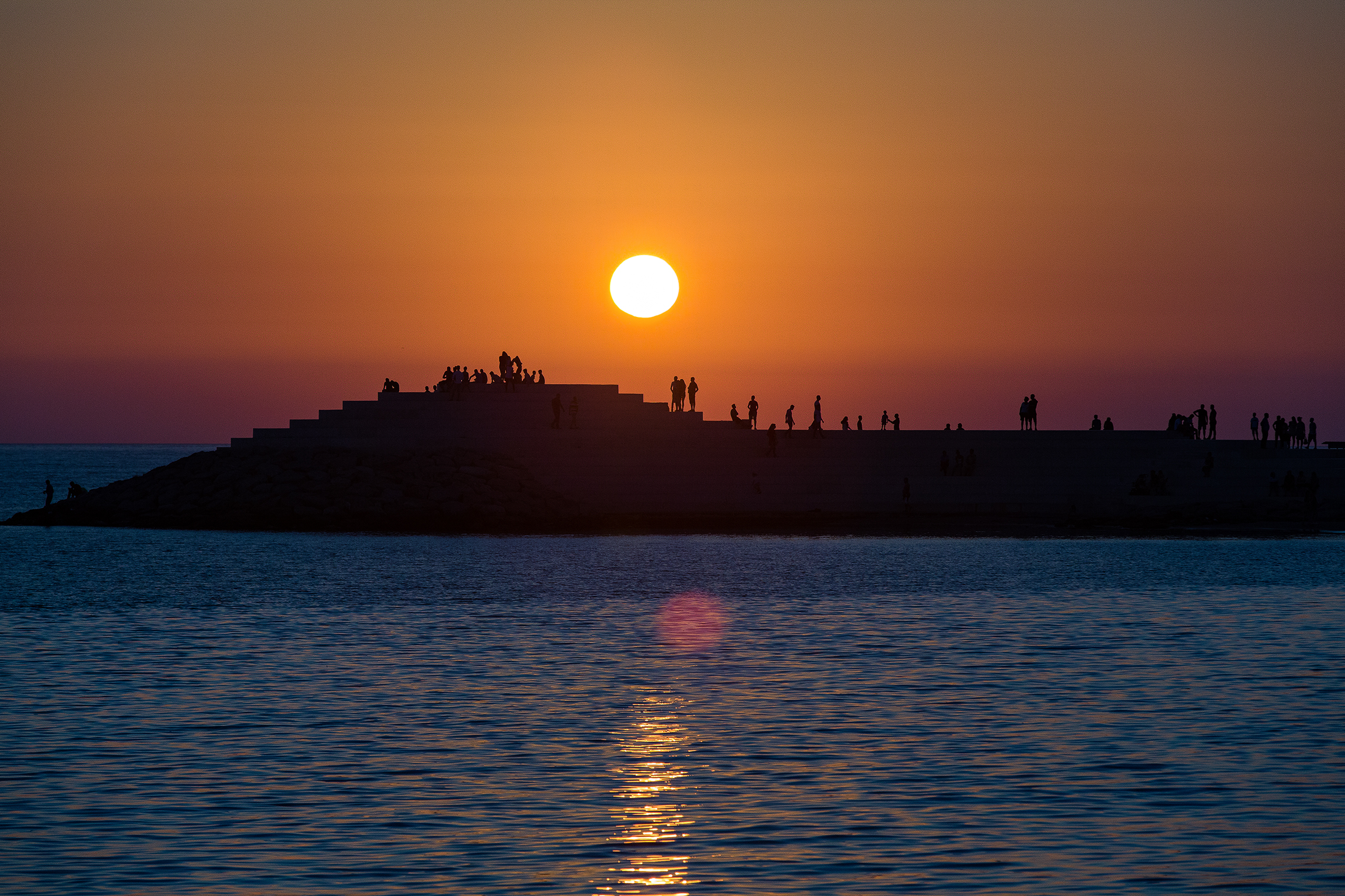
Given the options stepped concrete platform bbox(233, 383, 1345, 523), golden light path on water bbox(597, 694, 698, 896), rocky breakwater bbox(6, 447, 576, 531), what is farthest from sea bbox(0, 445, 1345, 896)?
stepped concrete platform bbox(233, 383, 1345, 523)

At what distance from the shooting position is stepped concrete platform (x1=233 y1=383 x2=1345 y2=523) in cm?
5322

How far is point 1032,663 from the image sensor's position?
20172mm

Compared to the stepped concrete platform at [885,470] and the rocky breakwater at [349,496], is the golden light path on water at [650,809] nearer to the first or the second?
the rocky breakwater at [349,496]

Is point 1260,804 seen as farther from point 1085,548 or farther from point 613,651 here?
point 1085,548

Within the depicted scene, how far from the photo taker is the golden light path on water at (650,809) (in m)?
9.54

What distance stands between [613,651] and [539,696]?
439cm

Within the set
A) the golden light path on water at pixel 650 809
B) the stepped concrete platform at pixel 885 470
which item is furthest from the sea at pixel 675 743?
the stepped concrete platform at pixel 885 470

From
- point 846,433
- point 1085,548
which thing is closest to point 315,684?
point 1085,548

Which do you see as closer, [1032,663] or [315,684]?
[315,684]

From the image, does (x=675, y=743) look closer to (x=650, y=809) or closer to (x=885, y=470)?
(x=650, y=809)

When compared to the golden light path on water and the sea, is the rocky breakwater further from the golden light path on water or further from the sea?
the golden light path on water

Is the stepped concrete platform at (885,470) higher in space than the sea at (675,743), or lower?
higher

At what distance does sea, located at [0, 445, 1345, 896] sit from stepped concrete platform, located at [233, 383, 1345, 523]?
21.9 meters

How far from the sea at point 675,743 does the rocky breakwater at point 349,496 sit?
21.5 m
